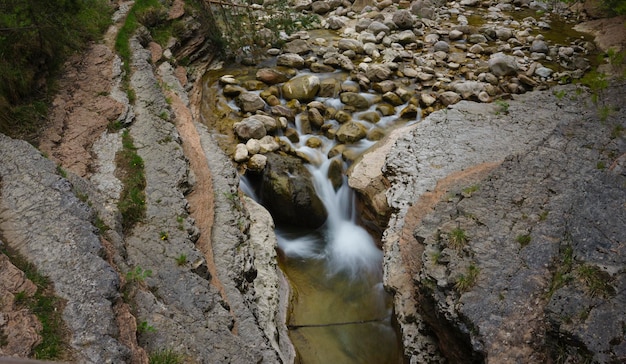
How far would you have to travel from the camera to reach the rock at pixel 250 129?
10445 mm

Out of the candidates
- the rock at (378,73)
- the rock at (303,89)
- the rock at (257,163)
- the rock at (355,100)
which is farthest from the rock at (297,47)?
the rock at (257,163)

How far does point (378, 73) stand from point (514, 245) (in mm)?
8358

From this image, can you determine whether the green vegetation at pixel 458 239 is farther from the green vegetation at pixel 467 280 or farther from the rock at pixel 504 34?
the rock at pixel 504 34

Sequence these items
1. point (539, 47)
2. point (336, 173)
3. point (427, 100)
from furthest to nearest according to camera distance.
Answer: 1. point (539, 47)
2. point (427, 100)
3. point (336, 173)

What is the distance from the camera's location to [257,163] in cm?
960

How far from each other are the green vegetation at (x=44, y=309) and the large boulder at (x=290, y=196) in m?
5.26

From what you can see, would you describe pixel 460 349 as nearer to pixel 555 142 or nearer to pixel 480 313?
pixel 480 313

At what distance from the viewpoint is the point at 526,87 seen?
12.3 m

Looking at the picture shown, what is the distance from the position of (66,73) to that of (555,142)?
31.0ft

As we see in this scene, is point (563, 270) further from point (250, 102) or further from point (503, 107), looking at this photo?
point (250, 102)

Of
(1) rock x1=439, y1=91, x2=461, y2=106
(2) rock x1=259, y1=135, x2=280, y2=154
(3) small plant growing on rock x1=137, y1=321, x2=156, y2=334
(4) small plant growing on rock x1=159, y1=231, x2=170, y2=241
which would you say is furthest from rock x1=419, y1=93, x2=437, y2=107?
(3) small plant growing on rock x1=137, y1=321, x2=156, y2=334

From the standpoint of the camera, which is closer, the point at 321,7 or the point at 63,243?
the point at 63,243

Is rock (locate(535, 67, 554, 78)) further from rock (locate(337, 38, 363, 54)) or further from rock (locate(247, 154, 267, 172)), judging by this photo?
rock (locate(247, 154, 267, 172))

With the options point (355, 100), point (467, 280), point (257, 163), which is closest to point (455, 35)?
point (355, 100)
